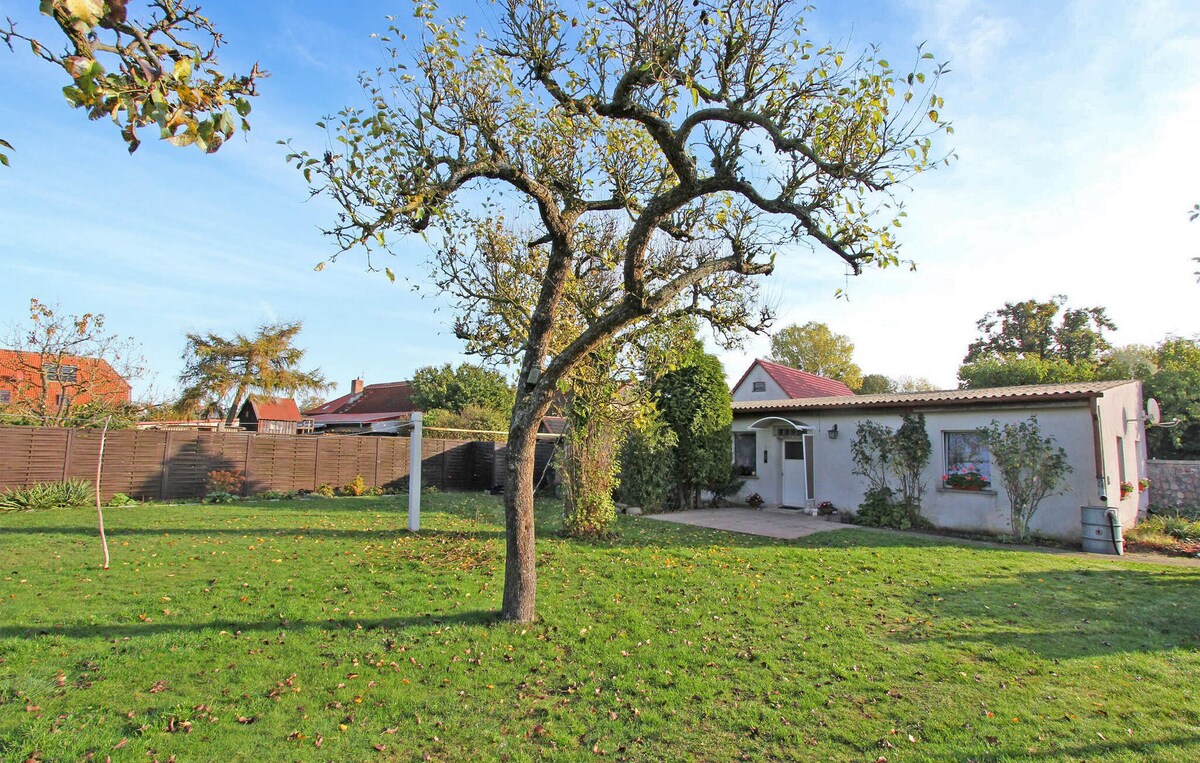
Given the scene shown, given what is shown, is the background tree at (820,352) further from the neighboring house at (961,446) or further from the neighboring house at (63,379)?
the neighboring house at (63,379)

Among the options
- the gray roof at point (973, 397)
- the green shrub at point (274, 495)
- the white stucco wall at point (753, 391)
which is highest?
the white stucco wall at point (753, 391)

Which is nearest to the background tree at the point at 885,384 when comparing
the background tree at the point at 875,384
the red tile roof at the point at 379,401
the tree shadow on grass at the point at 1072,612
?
the background tree at the point at 875,384

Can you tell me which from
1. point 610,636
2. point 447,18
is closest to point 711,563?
point 610,636

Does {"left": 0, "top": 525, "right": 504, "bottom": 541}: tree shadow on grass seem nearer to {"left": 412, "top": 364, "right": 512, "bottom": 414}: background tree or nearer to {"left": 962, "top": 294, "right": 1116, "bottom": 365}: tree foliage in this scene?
{"left": 412, "top": 364, "right": 512, "bottom": 414}: background tree

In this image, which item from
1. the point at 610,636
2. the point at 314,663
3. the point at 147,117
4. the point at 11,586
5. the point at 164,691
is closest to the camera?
the point at 147,117

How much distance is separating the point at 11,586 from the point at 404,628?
4.50 m

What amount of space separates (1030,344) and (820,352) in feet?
45.2

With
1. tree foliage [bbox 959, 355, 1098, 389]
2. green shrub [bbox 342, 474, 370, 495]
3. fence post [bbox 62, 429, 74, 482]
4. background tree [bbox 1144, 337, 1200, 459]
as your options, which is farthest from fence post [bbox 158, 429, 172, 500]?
tree foliage [bbox 959, 355, 1098, 389]

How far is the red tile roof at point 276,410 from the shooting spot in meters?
35.0

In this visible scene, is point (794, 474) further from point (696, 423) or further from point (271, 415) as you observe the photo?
point (271, 415)

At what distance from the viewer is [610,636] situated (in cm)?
507

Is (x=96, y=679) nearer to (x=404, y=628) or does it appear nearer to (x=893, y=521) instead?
(x=404, y=628)

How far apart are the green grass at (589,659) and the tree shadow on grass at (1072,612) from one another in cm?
4

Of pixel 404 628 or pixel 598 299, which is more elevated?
pixel 598 299
